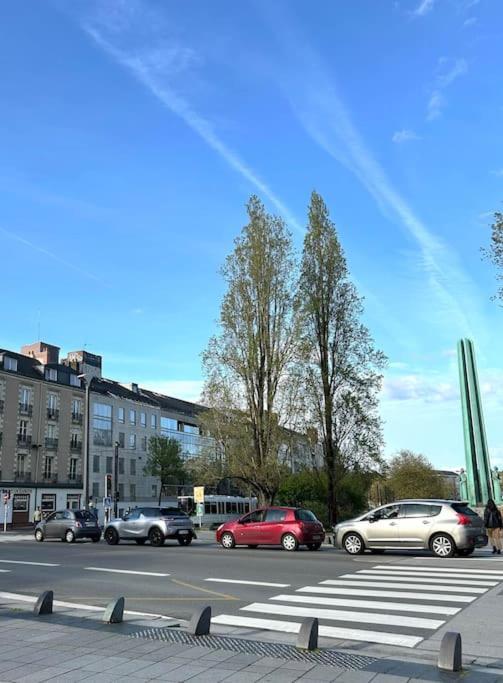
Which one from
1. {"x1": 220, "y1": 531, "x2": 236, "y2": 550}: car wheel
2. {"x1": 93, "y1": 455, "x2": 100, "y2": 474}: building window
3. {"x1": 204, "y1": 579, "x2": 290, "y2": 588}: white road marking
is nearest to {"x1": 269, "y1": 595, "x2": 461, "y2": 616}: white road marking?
{"x1": 204, "y1": 579, "x2": 290, "y2": 588}: white road marking

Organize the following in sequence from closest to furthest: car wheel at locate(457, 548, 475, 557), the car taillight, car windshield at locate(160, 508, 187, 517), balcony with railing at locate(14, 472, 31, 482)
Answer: the car taillight → car wheel at locate(457, 548, 475, 557) → car windshield at locate(160, 508, 187, 517) → balcony with railing at locate(14, 472, 31, 482)

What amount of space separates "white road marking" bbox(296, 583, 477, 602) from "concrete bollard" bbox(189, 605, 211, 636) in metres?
4.15

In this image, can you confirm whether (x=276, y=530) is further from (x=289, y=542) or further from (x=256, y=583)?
(x=256, y=583)

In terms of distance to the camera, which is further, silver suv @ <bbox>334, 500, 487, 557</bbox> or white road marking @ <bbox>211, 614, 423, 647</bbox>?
silver suv @ <bbox>334, 500, 487, 557</bbox>

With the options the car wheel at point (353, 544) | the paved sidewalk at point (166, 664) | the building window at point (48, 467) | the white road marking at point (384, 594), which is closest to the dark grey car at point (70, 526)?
the car wheel at point (353, 544)

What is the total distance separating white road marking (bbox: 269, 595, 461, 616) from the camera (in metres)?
9.14

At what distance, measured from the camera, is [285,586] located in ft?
38.6

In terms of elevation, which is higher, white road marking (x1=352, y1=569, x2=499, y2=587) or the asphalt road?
the asphalt road

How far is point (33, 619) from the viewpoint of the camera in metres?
8.33

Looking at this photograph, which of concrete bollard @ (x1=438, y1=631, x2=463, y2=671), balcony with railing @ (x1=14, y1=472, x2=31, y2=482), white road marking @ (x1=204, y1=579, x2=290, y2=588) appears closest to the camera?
concrete bollard @ (x1=438, y1=631, x2=463, y2=671)

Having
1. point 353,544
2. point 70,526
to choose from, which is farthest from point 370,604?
point 70,526

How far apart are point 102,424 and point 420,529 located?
55.4 m

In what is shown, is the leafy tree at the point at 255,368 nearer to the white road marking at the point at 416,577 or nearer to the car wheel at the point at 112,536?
the car wheel at the point at 112,536

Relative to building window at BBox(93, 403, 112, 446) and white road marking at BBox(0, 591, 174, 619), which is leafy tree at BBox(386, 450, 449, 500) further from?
white road marking at BBox(0, 591, 174, 619)
